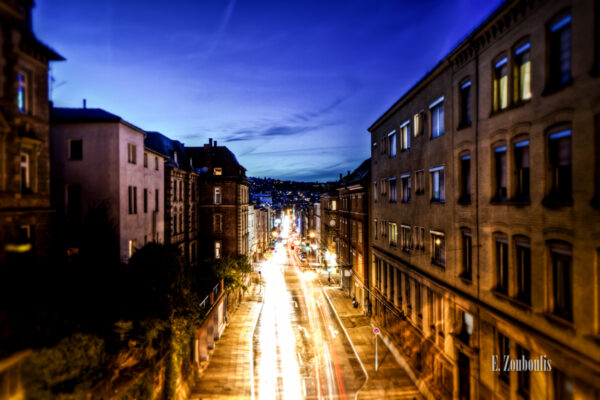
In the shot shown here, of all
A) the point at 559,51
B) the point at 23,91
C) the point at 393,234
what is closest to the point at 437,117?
the point at 559,51

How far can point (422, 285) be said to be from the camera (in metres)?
20.9

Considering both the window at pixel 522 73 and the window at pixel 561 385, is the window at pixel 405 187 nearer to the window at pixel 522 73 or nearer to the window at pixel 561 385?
the window at pixel 522 73

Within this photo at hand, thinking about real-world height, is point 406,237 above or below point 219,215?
below

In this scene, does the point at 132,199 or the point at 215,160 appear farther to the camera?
the point at 215,160

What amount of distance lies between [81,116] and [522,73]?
898 inches

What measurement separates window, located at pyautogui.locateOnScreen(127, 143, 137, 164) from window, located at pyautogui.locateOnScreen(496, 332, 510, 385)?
2223 centimetres

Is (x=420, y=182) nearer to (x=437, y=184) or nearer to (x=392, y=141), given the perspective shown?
(x=437, y=184)

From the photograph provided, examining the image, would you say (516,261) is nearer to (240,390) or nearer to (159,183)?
(240,390)

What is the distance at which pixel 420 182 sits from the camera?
21547mm

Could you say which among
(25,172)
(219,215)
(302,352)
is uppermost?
(25,172)

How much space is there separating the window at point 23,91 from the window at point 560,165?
17735 millimetres

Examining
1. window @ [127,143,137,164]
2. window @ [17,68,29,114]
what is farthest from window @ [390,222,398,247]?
window @ [17,68,29,114]

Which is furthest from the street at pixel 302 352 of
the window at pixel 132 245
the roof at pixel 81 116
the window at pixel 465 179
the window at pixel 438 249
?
the roof at pixel 81 116

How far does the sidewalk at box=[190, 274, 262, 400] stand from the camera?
20.0 m
